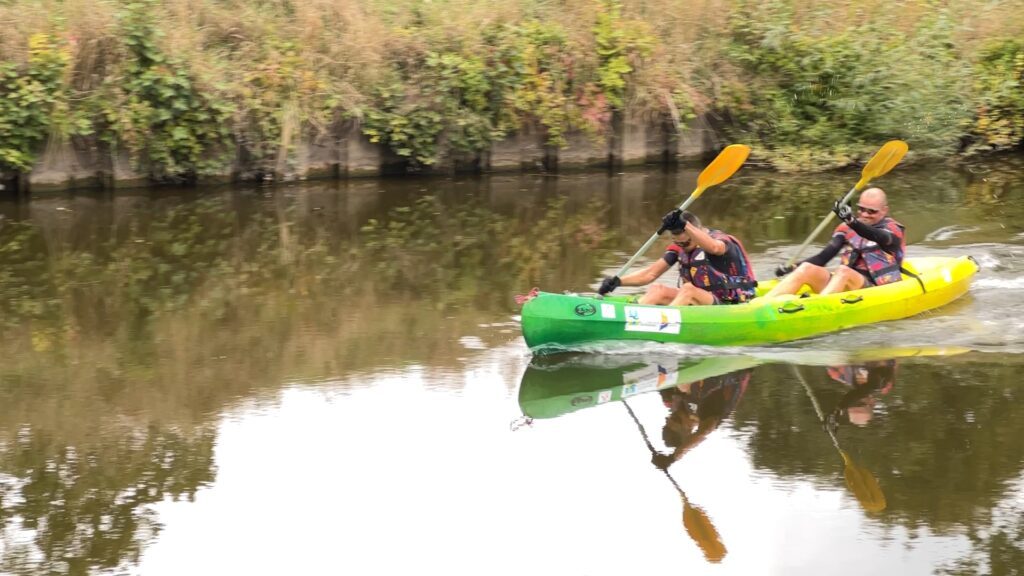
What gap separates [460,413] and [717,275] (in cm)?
240

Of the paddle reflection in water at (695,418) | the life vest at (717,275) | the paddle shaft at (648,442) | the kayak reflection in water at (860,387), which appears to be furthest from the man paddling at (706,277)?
the paddle shaft at (648,442)

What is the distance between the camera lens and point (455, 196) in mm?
16078

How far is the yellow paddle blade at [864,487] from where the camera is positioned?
22.5 ft

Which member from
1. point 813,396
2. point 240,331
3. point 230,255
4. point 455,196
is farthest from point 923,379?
point 455,196

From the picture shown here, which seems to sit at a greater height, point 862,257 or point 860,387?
point 862,257

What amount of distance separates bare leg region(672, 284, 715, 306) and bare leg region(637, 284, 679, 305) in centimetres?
11

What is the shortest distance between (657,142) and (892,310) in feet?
27.4

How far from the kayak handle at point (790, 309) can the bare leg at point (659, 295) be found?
0.77m

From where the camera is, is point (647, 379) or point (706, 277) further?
point (706, 277)

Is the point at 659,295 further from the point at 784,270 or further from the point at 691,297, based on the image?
the point at 784,270

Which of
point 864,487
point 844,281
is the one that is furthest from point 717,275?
point 864,487

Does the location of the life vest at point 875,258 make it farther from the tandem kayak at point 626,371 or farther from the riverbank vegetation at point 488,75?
the riverbank vegetation at point 488,75

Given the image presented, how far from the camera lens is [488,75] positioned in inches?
673

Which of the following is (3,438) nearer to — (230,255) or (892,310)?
(230,255)
